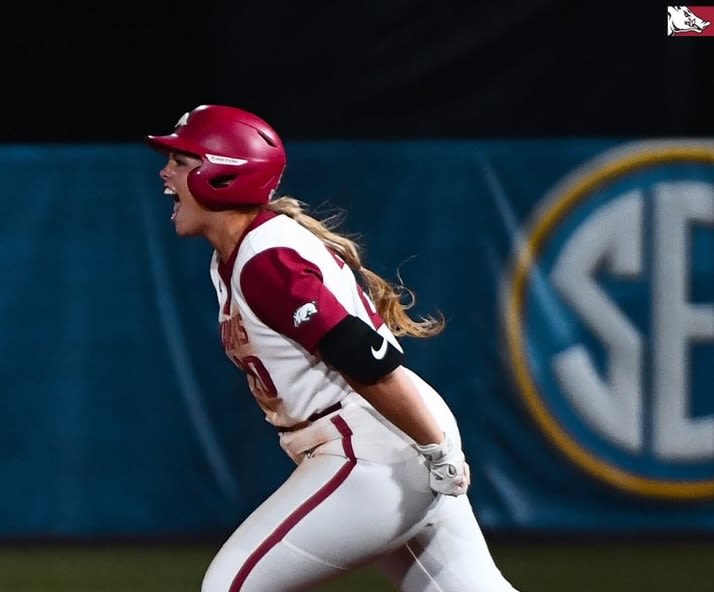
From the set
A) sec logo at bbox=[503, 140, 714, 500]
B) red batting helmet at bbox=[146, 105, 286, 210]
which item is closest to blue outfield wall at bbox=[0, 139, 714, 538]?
sec logo at bbox=[503, 140, 714, 500]

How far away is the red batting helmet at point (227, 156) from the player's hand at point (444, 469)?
2.40 feet

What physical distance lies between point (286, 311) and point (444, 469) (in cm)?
51

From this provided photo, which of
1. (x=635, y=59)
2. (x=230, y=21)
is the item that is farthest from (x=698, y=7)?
(x=230, y=21)

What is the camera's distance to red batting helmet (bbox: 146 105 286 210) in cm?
354

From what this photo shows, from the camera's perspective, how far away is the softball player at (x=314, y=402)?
3.31 metres

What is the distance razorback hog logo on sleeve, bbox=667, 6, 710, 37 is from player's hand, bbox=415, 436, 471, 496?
15.0 ft

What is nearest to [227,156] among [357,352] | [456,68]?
[357,352]

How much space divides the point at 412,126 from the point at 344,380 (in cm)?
445

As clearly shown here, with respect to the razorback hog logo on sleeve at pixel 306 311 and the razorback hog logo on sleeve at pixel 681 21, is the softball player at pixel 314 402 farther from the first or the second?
the razorback hog logo on sleeve at pixel 681 21

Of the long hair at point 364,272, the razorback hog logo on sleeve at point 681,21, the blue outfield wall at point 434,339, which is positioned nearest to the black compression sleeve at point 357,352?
the long hair at point 364,272

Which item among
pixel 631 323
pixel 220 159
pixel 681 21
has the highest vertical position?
pixel 220 159

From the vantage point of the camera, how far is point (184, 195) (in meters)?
3.60

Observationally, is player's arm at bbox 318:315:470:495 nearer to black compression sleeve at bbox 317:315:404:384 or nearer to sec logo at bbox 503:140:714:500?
black compression sleeve at bbox 317:315:404:384

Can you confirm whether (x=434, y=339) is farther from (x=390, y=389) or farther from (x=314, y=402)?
(x=390, y=389)
